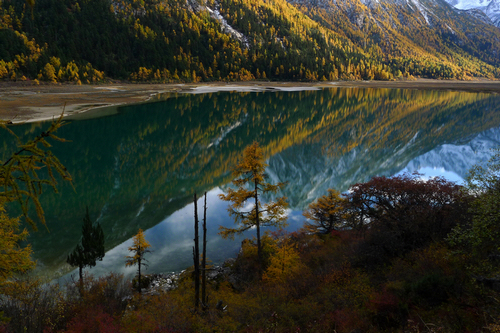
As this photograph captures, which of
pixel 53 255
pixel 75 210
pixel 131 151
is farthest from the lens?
pixel 131 151

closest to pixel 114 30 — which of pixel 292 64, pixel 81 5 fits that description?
pixel 81 5

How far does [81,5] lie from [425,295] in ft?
766

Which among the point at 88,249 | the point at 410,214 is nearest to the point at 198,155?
the point at 88,249

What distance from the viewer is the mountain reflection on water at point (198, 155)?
26578mm

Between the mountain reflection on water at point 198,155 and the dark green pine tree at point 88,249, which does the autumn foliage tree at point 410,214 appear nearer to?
the mountain reflection on water at point 198,155

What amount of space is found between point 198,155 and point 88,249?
101 ft

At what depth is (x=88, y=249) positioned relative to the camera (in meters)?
19.3

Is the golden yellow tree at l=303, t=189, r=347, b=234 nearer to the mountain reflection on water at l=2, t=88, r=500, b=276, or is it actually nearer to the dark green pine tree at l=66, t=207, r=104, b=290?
the mountain reflection on water at l=2, t=88, r=500, b=276

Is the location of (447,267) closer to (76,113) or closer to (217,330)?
(217,330)

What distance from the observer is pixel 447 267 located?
12.6 metres

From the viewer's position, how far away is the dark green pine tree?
18672mm

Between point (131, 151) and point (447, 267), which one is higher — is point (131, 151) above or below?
below

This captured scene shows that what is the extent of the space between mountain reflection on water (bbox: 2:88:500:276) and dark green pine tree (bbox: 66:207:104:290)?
222 centimetres

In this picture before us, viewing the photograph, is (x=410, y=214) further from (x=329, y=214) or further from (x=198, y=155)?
(x=198, y=155)
